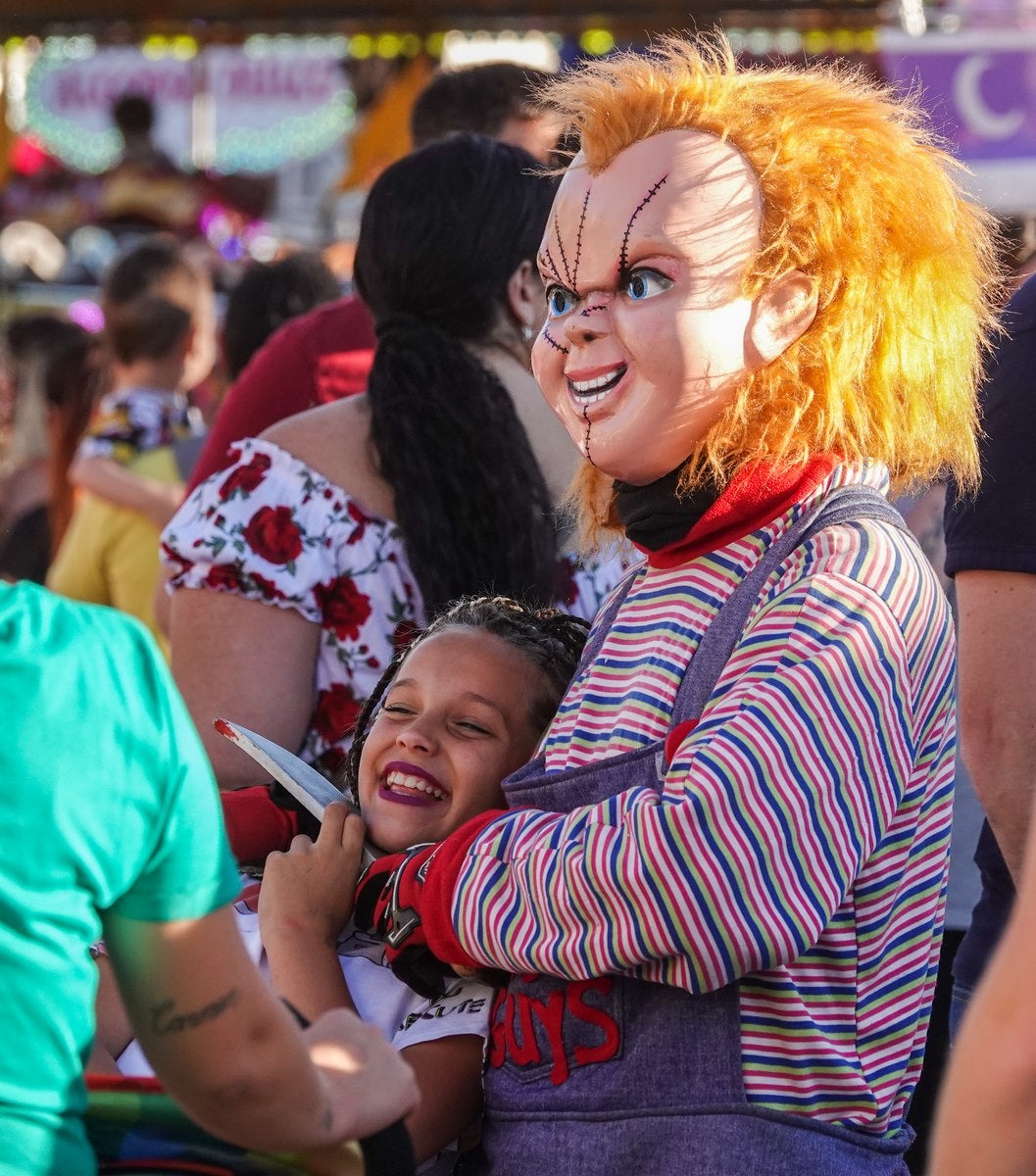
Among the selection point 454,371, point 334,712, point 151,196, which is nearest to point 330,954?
point 334,712

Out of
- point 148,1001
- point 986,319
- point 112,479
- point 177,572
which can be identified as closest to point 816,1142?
point 148,1001

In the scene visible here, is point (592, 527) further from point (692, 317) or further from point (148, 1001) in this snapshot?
point (148, 1001)

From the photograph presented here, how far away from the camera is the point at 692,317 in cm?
167

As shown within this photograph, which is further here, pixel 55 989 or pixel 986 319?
pixel 986 319

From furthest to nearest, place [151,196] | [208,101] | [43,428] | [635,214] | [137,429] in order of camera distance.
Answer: [151,196], [208,101], [43,428], [137,429], [635,214]

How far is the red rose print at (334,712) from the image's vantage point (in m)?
2.35

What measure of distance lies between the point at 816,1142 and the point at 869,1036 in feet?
0.37

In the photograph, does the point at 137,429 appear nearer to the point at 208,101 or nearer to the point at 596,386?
the point at 596,386

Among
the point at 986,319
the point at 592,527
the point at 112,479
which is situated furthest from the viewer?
the point at 112,479

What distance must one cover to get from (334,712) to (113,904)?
1151 millimetres

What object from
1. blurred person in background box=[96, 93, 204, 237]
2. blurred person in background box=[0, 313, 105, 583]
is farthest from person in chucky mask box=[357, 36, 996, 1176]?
blurred person in background box=[96, 93, 204, 237]

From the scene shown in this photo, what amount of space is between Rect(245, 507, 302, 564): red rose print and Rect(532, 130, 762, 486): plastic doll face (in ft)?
2.14

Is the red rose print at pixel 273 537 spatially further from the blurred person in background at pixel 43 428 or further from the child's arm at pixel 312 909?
the blurred person in background at pixel 43 428

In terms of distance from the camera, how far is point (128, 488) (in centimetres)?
397
